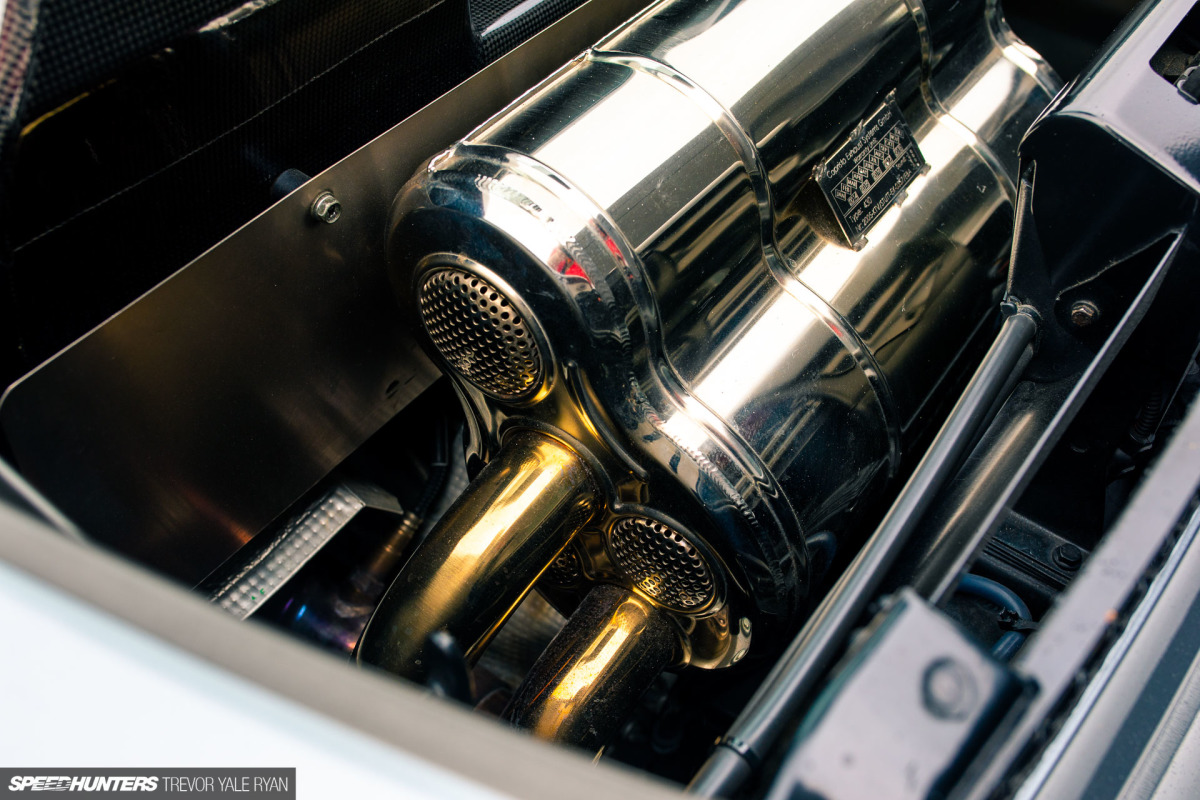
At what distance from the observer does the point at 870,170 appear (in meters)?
1.19

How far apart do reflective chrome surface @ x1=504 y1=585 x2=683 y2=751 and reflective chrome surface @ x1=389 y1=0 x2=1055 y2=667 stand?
40mm

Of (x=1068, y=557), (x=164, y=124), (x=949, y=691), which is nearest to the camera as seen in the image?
(x=949, y=691)

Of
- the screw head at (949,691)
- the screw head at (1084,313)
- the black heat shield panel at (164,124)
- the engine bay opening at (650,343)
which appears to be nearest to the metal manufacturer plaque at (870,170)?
the engine bay opening at (650,343)

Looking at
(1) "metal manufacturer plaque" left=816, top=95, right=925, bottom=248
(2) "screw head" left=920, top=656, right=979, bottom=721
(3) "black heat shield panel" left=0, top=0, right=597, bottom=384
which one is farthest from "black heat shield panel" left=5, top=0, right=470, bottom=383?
(2) "screw head" left=920, top=656, right=979, bottom=721

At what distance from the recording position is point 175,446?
0.97m

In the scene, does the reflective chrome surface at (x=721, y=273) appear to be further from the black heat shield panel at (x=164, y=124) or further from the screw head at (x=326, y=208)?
the black heat shield panel at (x=164, y=124)

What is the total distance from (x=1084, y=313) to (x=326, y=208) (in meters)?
0.98

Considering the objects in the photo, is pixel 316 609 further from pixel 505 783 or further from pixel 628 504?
pixel 505 783

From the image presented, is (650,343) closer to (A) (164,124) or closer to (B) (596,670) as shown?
(B) (596,670)

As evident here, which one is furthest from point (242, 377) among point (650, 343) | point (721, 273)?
point (721, 273)

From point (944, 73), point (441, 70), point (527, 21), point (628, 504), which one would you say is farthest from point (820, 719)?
point (944, 73)

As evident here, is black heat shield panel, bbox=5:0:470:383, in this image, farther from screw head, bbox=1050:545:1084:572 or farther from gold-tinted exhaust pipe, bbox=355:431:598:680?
screw head, bbox=1050:545:1084:572

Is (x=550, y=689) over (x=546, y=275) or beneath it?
beneath

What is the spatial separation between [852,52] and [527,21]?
1.62 ft
